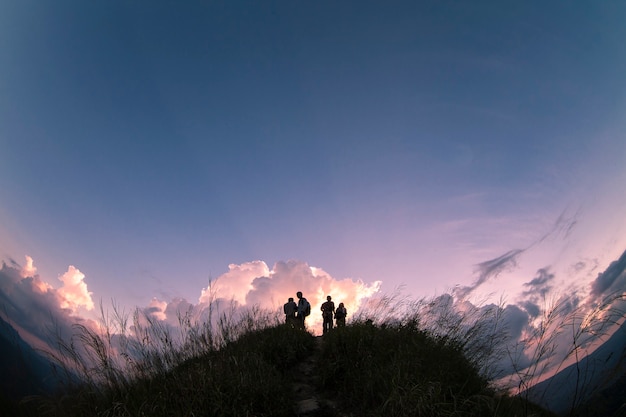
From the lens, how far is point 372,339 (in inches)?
301

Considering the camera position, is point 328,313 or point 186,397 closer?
point 186,397

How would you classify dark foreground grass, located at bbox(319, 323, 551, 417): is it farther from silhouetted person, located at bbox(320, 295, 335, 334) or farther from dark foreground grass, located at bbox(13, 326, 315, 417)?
silhouetted person, located at bbox(320, 295, 335, 334)

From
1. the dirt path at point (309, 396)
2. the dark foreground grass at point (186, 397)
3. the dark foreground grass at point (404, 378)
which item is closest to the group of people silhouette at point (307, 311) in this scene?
the dirt path at point (309, 396)

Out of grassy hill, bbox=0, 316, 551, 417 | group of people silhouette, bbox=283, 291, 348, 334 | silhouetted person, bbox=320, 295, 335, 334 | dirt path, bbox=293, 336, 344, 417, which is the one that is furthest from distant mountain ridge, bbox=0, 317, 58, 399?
silhouetted person, bbox=320, 295, 335, 334

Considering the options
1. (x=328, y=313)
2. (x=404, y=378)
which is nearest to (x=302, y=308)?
(x=328, y=313)

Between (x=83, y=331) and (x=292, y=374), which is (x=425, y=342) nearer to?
(x=292, y=374)

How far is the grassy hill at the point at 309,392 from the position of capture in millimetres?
4758

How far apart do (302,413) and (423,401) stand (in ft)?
7.68

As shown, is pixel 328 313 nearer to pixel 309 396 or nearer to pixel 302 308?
pixel 302 308

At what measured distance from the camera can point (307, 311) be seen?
14719 mm

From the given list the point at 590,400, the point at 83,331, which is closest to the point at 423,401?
the point at 590,400

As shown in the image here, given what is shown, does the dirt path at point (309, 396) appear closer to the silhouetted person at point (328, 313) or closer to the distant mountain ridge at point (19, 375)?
the distant mountain ridge at point (19, 375)

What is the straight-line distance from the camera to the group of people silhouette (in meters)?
14.6

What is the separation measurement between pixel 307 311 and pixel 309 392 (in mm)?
7756
